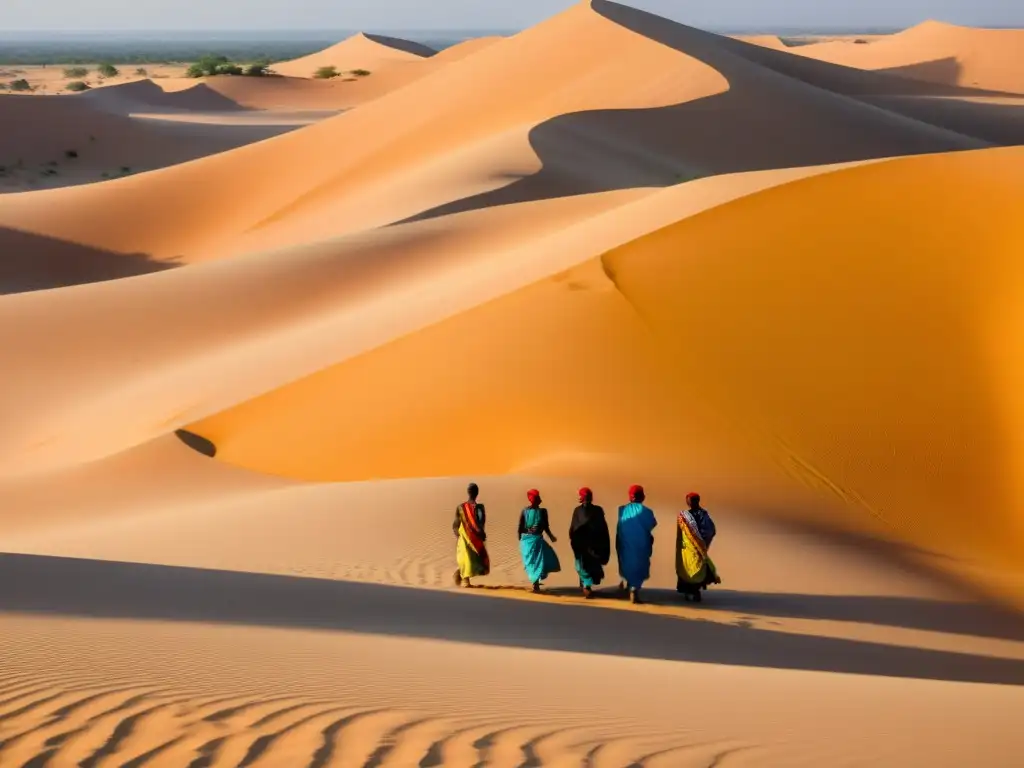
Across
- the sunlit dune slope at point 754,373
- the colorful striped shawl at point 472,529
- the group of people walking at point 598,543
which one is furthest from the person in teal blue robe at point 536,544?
the sunlit dune slope at point 754,373

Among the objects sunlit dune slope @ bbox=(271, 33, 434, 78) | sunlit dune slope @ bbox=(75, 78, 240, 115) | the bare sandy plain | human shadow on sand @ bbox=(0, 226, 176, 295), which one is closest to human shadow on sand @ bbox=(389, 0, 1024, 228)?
the bare sandy plain

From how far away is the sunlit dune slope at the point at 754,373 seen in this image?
494 inches

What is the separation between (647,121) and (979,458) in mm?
24761

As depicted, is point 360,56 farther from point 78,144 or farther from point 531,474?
point 531,474

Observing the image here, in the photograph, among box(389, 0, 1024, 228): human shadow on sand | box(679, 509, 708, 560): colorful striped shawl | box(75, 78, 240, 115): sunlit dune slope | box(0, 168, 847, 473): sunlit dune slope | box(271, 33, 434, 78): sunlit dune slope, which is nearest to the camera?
box(679, 509, 708, 560): colorful striped shawl

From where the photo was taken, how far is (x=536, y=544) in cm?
884

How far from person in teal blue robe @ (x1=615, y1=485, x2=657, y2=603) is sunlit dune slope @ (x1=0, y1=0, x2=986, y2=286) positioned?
18.9m

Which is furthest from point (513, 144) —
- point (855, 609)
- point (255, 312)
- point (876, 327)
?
point (855, 609)

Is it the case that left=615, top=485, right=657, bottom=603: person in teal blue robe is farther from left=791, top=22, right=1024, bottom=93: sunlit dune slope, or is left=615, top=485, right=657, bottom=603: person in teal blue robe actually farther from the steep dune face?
left=791, top=22, right=1024, bottom=93: sunlit dune slope

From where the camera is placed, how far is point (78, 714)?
4414mm

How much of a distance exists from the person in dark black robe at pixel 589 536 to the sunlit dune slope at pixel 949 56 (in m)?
74.8

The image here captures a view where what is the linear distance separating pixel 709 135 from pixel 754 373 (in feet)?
77.8

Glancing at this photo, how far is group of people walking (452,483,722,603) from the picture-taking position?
871 centimetres

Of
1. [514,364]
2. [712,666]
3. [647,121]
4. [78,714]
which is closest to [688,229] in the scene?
[514,364]
